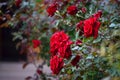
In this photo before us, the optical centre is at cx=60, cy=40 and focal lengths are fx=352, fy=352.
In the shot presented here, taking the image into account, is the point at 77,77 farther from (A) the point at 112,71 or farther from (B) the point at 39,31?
(B) the point at 39,31

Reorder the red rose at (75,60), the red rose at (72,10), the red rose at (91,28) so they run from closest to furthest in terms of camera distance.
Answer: the red rose at (91,28)
the red rose at (75,60)
the red rose at (72,10)

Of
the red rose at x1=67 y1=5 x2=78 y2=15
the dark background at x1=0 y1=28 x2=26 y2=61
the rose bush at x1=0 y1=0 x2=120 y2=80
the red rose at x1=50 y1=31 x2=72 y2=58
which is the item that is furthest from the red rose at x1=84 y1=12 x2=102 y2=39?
the dark background at x1=0 y1=28 x2=26 y2=61

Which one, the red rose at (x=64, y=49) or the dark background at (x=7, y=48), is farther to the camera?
the dark background at (x=7, y=48)

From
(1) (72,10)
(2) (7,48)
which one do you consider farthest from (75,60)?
(2) (7,48)

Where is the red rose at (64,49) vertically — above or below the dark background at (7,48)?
above

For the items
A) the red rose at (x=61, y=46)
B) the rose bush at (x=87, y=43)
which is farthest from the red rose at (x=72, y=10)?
the red rose at (x=61, y=46)


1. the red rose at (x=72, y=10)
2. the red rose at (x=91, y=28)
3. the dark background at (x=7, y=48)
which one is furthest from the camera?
the dark background at (x=7, y=48)

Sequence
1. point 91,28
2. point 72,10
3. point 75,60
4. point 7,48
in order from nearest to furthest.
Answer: point 91,28, point 75,60, point 72,10, point 7,48

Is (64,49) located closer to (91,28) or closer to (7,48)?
(91,28)

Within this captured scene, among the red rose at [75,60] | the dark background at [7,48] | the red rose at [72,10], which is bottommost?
the dark background at [7,48]

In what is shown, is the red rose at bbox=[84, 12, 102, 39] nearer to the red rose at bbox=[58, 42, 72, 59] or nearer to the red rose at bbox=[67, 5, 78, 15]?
the red rose at bbox=[58, 42, 72, 59]

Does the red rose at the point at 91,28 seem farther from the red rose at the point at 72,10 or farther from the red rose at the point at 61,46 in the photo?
the red rose at the point at 72,10

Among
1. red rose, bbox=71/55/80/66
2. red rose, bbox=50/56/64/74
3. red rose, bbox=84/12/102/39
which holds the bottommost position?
red rose, bbox=71/55/80/66

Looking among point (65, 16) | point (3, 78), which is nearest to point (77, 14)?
point (65, 16)
